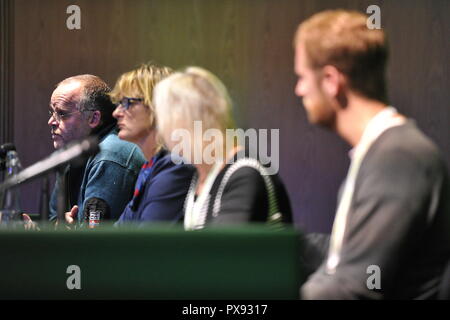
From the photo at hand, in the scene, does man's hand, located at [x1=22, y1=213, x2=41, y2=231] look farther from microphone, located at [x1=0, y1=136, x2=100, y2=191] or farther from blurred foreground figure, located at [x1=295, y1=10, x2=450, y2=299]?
blurred foreground figure, located at [x1=295, y1=10, x2=450, y2=299]

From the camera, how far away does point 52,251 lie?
5.28ft

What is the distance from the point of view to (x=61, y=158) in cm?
193

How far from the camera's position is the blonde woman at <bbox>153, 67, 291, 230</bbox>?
2.01 metres

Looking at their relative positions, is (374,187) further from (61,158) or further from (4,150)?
(4,150)

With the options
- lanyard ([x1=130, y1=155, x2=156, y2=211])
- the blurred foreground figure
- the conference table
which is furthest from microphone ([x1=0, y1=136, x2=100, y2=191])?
lanyard ([x1=130, y1=155, x2=156, y2=211])

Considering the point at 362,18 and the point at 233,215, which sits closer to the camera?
the point at 362,18

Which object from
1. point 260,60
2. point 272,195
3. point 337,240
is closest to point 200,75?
point 272,195

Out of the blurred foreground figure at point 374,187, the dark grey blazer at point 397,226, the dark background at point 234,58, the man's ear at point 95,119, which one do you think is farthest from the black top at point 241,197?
the dark background at point 234,58

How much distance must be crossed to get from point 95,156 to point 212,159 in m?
1.15

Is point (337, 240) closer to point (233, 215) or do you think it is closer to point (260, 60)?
point (233, 215)

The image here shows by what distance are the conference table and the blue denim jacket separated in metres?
1.39

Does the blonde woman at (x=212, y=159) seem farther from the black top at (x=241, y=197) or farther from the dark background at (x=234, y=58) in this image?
the dark background at (x=234, y=58)

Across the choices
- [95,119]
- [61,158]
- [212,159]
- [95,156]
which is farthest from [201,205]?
[95,119]
